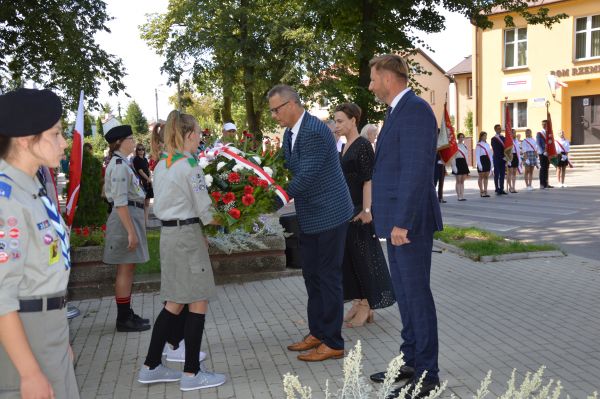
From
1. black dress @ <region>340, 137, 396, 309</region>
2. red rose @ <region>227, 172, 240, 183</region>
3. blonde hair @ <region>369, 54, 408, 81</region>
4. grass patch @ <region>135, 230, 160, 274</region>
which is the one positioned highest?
blonde hair @ <region>369, 54, 408, 81</region>

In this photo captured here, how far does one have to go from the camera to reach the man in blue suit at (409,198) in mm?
4180

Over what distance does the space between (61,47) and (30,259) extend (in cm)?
1623

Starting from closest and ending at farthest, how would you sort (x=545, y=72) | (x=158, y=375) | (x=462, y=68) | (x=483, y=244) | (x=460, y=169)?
(x=158, y=375)
(x=483, y=244)
(x=460, y=169)
(x=545, y=72)
(x=462, y=68)

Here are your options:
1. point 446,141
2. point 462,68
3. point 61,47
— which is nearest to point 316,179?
point 446,141

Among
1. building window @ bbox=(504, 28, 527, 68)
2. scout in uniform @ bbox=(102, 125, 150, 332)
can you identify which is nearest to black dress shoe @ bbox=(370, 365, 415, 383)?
scout in uniform @ bbox=(102, 125, 150, 332)

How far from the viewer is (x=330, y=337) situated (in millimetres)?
5266

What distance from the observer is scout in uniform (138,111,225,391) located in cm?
446

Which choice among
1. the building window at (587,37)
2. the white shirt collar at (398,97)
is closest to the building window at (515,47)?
the building window at (587,37)

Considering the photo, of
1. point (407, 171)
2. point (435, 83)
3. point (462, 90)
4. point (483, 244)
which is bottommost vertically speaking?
point (483, 244)

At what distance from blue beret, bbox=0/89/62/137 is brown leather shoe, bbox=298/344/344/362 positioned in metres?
3.39

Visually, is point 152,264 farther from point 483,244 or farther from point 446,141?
point 446,141

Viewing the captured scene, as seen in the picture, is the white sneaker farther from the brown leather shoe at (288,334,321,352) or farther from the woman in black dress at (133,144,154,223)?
the woman in black dress at (133,144,154,223)

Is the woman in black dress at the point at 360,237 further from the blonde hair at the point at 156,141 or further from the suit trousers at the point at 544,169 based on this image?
the suit trousers at the point at 544,169

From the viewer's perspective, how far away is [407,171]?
4.17 metres
